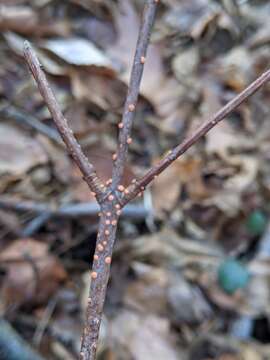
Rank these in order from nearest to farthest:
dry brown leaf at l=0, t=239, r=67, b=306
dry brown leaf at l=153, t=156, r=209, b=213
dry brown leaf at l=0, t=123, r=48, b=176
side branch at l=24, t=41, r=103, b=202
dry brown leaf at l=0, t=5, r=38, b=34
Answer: side branch at l=24, t=41, r=103, b=202
dry brown leaf at l=0, t=239, r=67, b=306
dry brown leaf at l=0, t=123, r=48, b=176
dry brown leaf at l=0, t=5, r=38, b=34
dry brown leaf at l=153, t=156, r=209, b=213

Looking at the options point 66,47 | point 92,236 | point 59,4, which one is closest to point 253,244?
point 92,236

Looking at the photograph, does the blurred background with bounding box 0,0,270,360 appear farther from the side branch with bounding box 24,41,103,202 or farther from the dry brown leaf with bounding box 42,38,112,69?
the side branch with bounding box 24,41,103,202

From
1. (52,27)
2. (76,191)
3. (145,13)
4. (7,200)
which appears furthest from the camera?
(52,27)

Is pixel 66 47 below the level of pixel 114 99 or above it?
above

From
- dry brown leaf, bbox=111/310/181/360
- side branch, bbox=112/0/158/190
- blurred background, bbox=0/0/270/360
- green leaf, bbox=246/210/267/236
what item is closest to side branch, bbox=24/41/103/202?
side branch, bbox=112/0/158/190

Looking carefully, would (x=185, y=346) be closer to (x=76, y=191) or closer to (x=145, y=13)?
(x=76, y=191)

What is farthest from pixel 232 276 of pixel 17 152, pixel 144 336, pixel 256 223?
pixel 17 152

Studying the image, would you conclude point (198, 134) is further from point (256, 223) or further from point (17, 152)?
point (256, 223)
